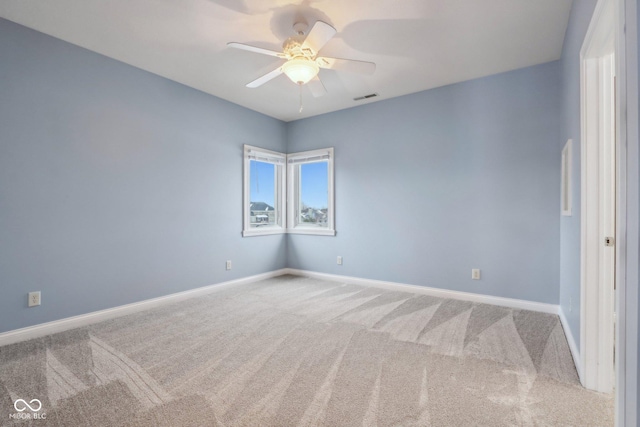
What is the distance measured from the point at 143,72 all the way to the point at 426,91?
134 inches

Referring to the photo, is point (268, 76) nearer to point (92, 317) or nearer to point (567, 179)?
point (567, 179)

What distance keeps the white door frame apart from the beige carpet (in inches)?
8.0

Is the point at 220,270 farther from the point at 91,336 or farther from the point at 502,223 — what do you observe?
the point at 502,223

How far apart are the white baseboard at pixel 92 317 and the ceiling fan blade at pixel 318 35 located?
3.09 meters

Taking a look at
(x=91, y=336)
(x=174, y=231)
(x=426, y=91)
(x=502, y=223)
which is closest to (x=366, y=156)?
(x=426, y=91)

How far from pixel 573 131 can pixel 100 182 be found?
418 cm

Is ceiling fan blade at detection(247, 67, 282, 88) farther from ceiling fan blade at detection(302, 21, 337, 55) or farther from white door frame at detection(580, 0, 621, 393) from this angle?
white door frame at detection(580, 0, 621, 393)

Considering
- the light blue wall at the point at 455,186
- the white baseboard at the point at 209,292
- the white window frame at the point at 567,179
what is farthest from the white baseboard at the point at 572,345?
the white window frame at the point at 567,179

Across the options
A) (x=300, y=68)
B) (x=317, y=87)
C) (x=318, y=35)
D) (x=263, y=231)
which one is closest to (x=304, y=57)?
(x=300, y=68)

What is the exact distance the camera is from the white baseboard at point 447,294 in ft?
10.6

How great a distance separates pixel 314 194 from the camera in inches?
202

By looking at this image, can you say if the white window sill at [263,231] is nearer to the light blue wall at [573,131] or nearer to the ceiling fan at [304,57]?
the ceiling fan at [304,57]

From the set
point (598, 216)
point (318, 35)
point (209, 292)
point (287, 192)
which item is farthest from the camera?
point (287, 192)

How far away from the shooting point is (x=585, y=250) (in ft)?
6.06
